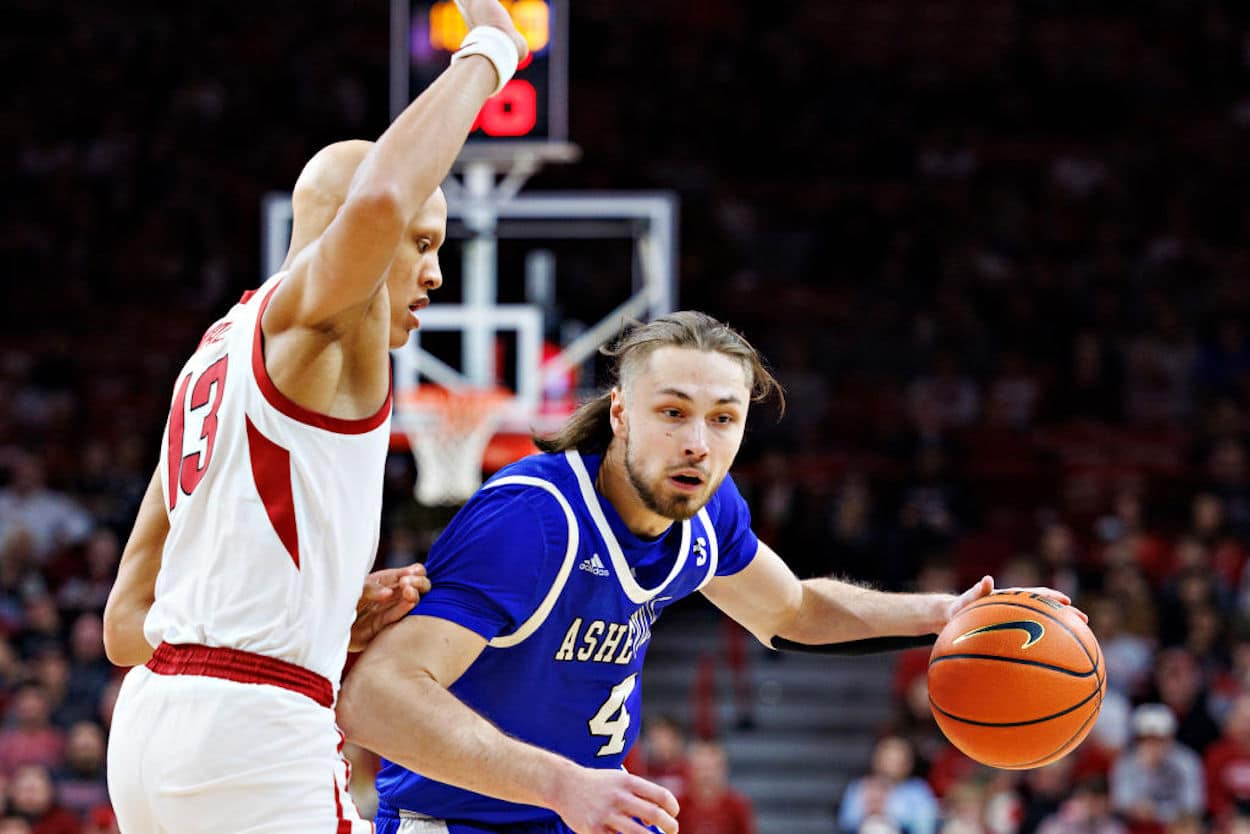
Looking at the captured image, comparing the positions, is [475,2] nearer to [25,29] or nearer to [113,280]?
[113,280]

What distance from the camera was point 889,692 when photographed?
12180mm

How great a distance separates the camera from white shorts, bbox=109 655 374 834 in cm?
292

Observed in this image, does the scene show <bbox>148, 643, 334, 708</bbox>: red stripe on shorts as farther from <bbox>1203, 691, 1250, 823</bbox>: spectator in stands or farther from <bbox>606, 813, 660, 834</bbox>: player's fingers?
<bbox>1203, 691, 1250, 823</bbox>: spectator in stands

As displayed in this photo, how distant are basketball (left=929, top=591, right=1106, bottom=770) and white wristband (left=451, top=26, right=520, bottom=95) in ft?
5.89

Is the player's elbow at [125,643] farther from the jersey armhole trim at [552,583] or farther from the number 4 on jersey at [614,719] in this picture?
the number 4 on jersey at [614,719]

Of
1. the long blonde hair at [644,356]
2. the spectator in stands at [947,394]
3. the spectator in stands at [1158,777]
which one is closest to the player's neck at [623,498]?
the long blonde hair at [644,356]

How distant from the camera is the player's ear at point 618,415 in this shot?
386cm

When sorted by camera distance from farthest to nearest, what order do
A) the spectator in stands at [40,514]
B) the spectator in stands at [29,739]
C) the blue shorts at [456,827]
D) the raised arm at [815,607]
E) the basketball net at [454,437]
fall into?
the spectator in stands at [40,514], the basketball net at [454,437], the spectator in stands at [29,739], the raised arm at [815,607], the blue shorts at [456,827]

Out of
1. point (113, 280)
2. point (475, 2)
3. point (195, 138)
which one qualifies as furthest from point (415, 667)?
point (195, 138)

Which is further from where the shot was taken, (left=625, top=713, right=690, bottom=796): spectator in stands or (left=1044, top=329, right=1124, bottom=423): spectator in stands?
(left=1044, top=329, right=1124, bottom=423): spectator in stands

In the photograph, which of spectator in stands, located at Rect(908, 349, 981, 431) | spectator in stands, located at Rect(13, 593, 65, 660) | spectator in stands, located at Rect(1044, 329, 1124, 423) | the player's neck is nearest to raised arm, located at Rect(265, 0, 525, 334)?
the player's neck

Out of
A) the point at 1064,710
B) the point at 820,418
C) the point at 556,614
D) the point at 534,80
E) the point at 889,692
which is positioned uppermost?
the point at 534,80

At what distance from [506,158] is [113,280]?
8223 millimetres

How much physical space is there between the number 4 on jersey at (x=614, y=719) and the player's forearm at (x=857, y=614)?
68 cm
